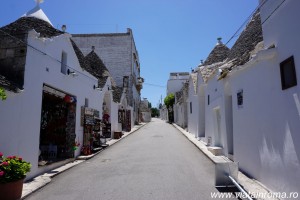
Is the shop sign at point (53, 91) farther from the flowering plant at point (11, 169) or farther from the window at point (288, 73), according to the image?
the window at point (288, 73)

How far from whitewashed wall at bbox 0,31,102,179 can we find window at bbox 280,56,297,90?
24.9 feet

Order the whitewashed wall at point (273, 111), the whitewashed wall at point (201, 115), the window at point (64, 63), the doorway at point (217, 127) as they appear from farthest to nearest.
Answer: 1. the whitewashed wall at point (201, 115)
2. the doorway at point (217, 127)
3. the window at point (64, 63)
4. the whitewashed wall at point (273, 111)

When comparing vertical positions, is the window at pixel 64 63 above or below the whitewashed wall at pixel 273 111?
above

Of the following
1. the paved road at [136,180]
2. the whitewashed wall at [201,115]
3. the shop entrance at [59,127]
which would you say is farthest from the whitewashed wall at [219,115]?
the shop entrance at [59,127]

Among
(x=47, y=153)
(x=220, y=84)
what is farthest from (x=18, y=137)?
(x=220, y=84)

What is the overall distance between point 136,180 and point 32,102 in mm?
4510

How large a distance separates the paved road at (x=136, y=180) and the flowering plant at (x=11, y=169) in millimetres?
958

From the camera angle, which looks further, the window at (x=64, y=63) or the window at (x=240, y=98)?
the window at (x=64, y=63)

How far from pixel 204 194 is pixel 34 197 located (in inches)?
183

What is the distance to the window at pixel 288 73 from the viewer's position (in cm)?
572

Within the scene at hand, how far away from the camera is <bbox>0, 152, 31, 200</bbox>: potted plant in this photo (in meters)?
6.05

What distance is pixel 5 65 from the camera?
28.5 ft

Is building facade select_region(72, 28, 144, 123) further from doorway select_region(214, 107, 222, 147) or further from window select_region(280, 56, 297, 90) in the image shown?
window select_region(280, 56, 297, 90)

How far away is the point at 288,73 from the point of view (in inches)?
236
